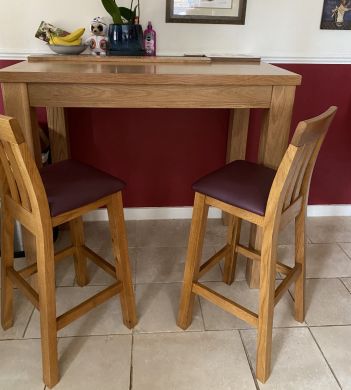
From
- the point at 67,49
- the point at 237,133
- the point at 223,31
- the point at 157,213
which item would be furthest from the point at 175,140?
the point at 67,49

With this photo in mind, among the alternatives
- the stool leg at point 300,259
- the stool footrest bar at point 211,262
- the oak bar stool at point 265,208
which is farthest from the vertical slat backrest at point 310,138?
the stool footrest bar at point 211,262

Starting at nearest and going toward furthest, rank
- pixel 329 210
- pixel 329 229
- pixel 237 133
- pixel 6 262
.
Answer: pixel 6 262 < pixel 237 133 < pixel 329 229 < pixel 329 210

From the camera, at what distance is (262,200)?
4.21ft

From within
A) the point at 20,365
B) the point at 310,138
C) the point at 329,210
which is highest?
the point at 310,138

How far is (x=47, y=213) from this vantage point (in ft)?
3.90

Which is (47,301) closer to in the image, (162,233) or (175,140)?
(162,233)

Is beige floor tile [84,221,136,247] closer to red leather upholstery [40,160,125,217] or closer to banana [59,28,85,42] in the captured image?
red leather upholstery [40,160,125,217]

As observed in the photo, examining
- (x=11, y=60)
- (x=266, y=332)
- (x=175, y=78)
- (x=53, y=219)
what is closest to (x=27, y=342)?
(x=53, y=219)

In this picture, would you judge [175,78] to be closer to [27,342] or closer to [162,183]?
[162,183]

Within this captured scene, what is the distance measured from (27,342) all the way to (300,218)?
3.77ft

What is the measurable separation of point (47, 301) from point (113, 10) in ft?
4.24

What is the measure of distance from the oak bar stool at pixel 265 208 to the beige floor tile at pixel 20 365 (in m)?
0.56

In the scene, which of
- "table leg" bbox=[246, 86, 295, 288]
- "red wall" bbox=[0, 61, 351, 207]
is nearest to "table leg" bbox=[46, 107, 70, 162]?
"red wall" bbox=[0, 61, 351, 207]

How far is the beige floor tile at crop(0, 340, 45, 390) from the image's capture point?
1.33 m
